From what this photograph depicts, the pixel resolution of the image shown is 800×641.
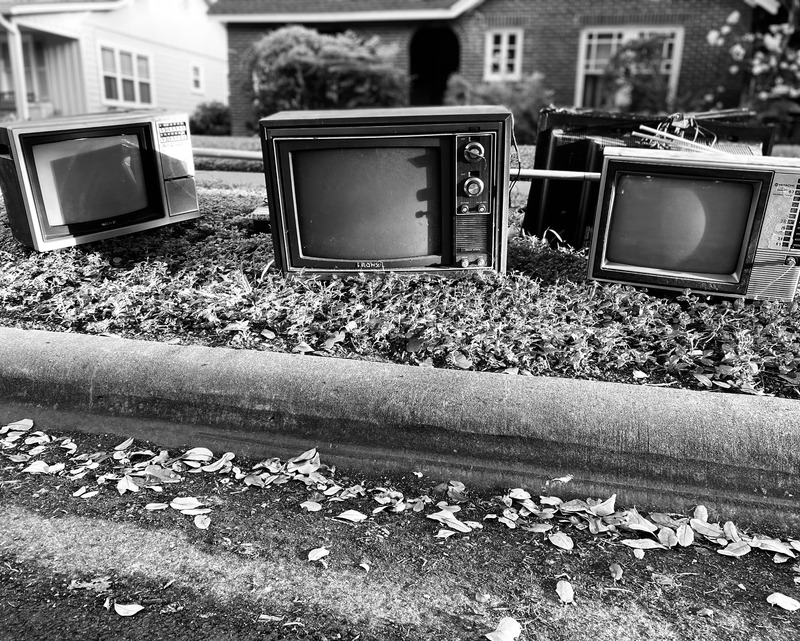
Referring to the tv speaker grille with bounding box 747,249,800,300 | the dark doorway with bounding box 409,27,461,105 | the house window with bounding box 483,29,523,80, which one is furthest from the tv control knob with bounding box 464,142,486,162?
the dark doorway with bounding box 409,27,461,105

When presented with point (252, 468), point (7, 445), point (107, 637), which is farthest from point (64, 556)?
point (7, 445)

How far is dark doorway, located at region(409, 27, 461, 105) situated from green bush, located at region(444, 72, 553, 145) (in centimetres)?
337

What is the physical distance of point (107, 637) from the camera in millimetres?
1736

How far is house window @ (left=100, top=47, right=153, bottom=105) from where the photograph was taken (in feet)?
52.1

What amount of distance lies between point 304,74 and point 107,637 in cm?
1253

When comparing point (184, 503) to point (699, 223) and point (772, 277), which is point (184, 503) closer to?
point (699, 223)

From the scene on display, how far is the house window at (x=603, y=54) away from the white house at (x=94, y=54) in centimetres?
1074

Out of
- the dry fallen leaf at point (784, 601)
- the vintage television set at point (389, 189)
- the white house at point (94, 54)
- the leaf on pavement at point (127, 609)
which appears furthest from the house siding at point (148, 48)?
the dry fallen leaf at point (784, 601)

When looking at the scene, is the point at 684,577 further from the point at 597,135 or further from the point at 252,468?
the point at 597,135

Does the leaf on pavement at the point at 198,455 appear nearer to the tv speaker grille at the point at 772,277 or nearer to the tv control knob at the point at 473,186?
the tv control knob at the point at 473,186

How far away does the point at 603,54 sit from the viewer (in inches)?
543

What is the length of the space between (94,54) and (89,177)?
13.9 m

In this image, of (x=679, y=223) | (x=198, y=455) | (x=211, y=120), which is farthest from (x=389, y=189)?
(x=211, y=120)

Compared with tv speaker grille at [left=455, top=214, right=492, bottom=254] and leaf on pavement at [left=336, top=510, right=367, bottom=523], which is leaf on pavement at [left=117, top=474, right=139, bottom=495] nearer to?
leaf on pavement at [left=336, top=510, right=367, bottom=523]
